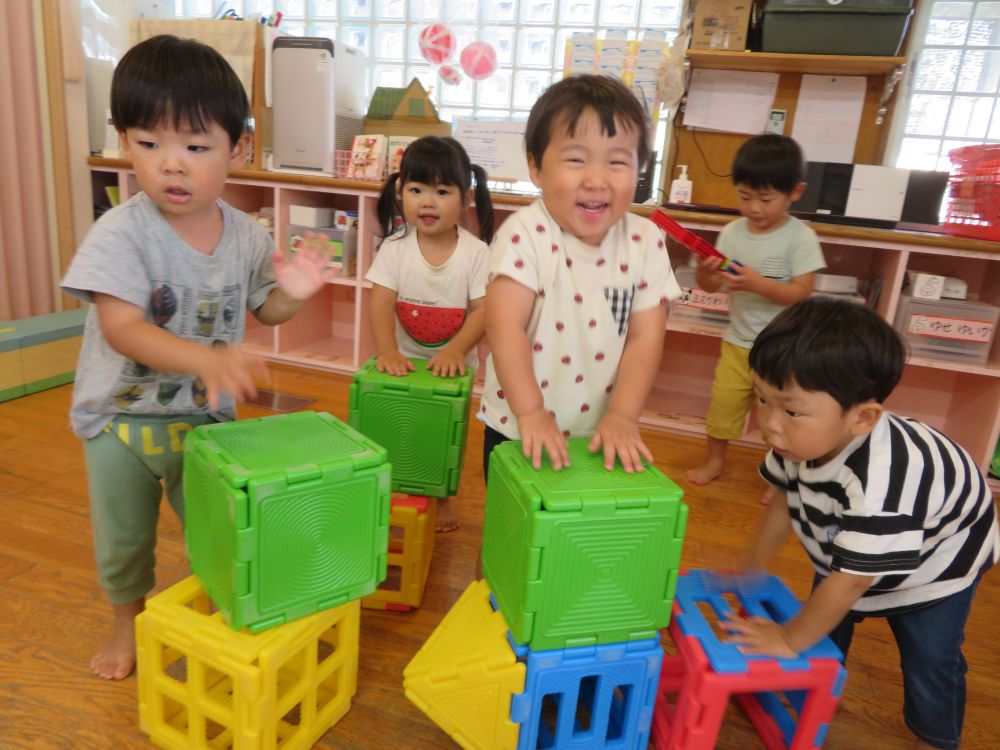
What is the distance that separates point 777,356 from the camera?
0.88m

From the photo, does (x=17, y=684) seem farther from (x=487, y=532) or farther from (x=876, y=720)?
(x=876, y=720)

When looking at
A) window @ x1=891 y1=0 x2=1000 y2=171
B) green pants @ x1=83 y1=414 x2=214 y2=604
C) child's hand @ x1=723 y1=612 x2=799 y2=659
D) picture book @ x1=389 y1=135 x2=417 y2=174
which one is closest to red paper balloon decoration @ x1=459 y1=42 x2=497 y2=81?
picture book @ x1=389 y1=135 x2=417 y2=174

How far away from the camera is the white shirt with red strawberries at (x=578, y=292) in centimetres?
108

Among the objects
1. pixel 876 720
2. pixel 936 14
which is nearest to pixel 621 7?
pixel 936 14

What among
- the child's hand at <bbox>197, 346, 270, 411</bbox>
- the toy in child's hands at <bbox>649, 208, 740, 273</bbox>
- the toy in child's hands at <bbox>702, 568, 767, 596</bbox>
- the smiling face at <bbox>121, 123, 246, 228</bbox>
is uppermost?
the smiling face at <bbox>121, 123, 246, 228</bbox>

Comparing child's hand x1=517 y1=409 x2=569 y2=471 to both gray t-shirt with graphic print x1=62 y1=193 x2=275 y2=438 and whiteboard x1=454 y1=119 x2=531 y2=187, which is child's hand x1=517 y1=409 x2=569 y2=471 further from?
whiteboard x1=454 y1=119 x2=531 y2=187

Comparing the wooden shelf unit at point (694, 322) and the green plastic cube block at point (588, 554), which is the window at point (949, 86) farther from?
the green plastic cube block at point (588, 554)

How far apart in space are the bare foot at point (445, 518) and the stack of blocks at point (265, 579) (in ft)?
2.00

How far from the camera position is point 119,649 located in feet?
3.77

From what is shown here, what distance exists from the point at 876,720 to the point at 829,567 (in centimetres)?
41

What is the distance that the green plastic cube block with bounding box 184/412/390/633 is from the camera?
0.89 m

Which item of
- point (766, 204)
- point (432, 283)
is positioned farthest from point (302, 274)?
point (766, 204)

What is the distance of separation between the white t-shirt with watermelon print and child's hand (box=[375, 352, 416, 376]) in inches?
9.4

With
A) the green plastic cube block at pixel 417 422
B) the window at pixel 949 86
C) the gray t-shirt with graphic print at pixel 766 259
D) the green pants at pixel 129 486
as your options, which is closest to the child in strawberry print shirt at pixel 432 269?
the green plastic cube block at pixel 417 422
